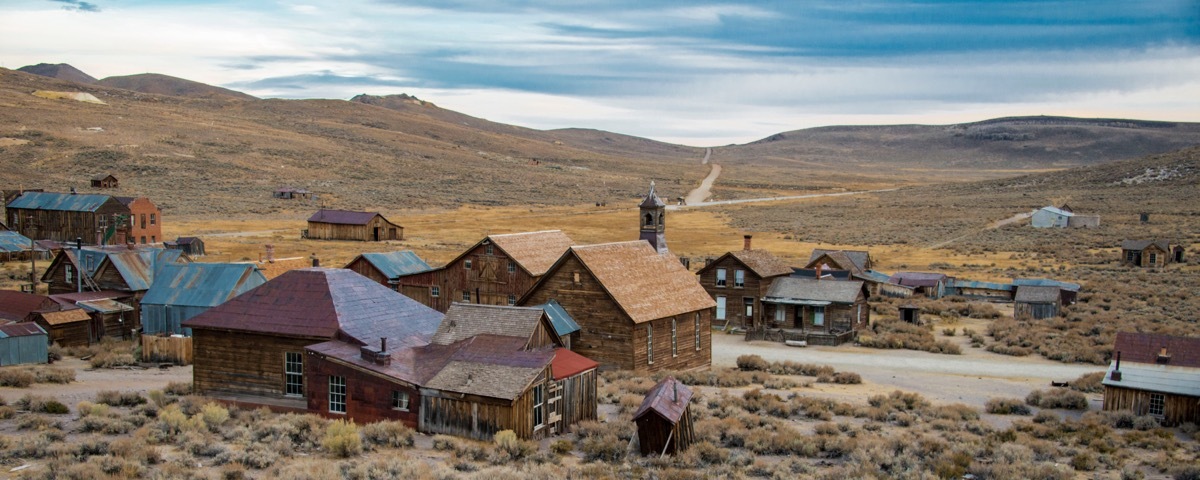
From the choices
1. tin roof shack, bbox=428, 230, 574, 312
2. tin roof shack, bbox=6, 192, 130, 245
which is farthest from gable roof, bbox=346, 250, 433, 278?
tin roof shack, bbox=6, 192, 130, 245

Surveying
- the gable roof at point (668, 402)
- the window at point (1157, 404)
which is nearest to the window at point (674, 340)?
the gable roof at point (668, 402)

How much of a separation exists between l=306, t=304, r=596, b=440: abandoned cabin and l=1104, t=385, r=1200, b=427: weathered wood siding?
12.6 m

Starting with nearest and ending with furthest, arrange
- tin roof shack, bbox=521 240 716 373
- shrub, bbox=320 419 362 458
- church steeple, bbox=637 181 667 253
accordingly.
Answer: shrub, bbox=320 419 362 458 → tin roof shack, bbox=521 240 716 373 → church steeple, bbox=637 181 667 253

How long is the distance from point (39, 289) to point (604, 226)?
178ft

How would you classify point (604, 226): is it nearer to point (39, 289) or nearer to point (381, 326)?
point (39, 289)

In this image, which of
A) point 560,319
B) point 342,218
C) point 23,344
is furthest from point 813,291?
point 342,218

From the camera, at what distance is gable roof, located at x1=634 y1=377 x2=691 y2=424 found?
18.1m

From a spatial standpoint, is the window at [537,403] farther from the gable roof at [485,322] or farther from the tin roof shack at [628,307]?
the tin roof shack at [628,307]

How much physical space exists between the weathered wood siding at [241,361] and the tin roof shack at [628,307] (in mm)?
9199

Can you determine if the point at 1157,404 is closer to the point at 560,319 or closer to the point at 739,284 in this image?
the point at 560,319

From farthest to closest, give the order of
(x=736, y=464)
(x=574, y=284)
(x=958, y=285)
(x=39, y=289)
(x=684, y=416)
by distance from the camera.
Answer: (x=958, y=285) → (x=39, y=289) → (x=574, y=284) → (x=684, y=416) → (x=736, y=464)

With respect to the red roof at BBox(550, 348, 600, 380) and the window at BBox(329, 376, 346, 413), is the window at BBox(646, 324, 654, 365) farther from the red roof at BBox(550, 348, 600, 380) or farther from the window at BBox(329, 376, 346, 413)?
the window at BBox(329, 376, 346, 413)

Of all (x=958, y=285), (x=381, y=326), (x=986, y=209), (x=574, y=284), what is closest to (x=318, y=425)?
(x=381, y=326)

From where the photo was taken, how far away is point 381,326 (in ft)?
75.4
